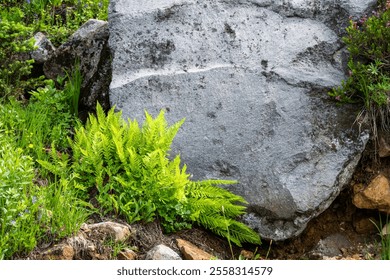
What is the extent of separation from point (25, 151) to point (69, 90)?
1052 mm

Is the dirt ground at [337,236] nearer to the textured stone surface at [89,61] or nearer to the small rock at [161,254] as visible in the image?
the small rock at [161,254]

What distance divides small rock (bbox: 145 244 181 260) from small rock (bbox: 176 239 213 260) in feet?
0.54

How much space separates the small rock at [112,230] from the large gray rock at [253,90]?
1.07 m

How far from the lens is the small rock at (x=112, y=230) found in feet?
16.6

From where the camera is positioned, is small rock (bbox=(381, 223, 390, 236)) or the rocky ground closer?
the rocky ground

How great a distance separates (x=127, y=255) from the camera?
5.02 metres

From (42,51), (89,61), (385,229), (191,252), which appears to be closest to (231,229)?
(191,252)

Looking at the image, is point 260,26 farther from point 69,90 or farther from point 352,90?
point 69,90

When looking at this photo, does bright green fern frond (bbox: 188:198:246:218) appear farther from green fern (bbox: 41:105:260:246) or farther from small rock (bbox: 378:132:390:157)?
small rock (bbox: 378:132:390:157)

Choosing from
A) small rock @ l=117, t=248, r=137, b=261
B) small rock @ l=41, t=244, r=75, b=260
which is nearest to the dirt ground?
small rock @ l=117, t=248, r=137, b=261

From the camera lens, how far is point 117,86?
6.17 meters

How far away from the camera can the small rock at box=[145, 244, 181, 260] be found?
5.00 m

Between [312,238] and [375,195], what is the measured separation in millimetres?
696
